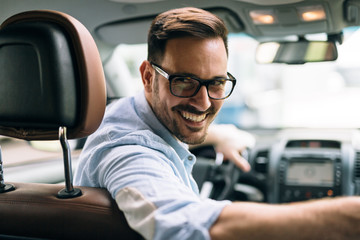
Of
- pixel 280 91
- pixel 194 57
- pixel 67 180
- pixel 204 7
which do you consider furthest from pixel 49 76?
pixel 280 91

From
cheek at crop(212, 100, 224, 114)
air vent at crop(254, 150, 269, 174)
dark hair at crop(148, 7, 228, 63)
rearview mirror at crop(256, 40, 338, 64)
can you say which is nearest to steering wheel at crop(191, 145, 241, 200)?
air vent at crop(254, 150, 269, 174)

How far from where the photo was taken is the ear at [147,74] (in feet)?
5.65

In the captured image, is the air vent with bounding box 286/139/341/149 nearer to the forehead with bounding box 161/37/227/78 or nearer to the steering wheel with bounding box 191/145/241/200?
the steering wheel with bounding box 191/145/241/200

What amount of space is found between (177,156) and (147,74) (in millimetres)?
469

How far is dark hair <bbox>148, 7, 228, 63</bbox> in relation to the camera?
1562mm

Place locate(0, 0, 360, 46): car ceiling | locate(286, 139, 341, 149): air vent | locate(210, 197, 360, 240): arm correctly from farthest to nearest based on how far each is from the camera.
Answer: locate(286, 139, 341, 149): air vent → locate(0, 0, 360, 46): car ceiling → locate(210, 197, 360, 240): arm

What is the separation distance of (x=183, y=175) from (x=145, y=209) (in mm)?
487

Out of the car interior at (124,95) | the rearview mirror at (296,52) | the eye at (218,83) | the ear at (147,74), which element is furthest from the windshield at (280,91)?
the eye at (218,83)

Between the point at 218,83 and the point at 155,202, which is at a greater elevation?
the point at 218,83

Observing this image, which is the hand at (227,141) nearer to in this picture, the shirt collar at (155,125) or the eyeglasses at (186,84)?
the shirt collar at (155,125)

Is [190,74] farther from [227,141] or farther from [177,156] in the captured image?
[227,141]

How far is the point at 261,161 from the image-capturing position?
3.62m

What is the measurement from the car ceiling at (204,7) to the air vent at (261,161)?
133 centimetres

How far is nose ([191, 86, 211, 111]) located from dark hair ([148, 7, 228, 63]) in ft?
0.71
